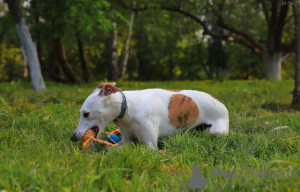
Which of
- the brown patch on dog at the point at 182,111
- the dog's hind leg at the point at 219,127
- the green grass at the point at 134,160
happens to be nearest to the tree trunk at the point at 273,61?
the green grass at the point at 134,160

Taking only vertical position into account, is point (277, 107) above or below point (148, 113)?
below

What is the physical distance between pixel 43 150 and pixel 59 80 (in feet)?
34.1

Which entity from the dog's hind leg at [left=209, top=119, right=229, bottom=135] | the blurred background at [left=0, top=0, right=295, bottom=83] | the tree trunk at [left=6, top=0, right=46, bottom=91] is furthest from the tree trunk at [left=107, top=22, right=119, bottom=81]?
the dog's hind leg at [left=209, top=119, right=229, bottom=135]

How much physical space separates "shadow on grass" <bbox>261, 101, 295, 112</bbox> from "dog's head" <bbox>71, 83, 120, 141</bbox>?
3266mm

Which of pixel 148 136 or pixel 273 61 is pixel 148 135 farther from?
pixel 273 61

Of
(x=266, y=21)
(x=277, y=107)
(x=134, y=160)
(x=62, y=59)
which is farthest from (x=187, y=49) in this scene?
(x=134, y=160)

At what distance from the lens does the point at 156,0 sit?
11.2 m

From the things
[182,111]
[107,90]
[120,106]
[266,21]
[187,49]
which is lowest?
[182,111]

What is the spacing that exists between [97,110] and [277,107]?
360 centimetres

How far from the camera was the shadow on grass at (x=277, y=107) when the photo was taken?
4.75 meters

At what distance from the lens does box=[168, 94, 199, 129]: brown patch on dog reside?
3.12 metres

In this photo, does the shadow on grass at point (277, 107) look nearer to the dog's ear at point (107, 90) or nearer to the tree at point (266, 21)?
the dog's ear at point (107, 90)

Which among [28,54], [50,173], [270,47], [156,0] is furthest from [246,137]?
[270,47]

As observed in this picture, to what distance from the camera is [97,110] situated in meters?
2.65
